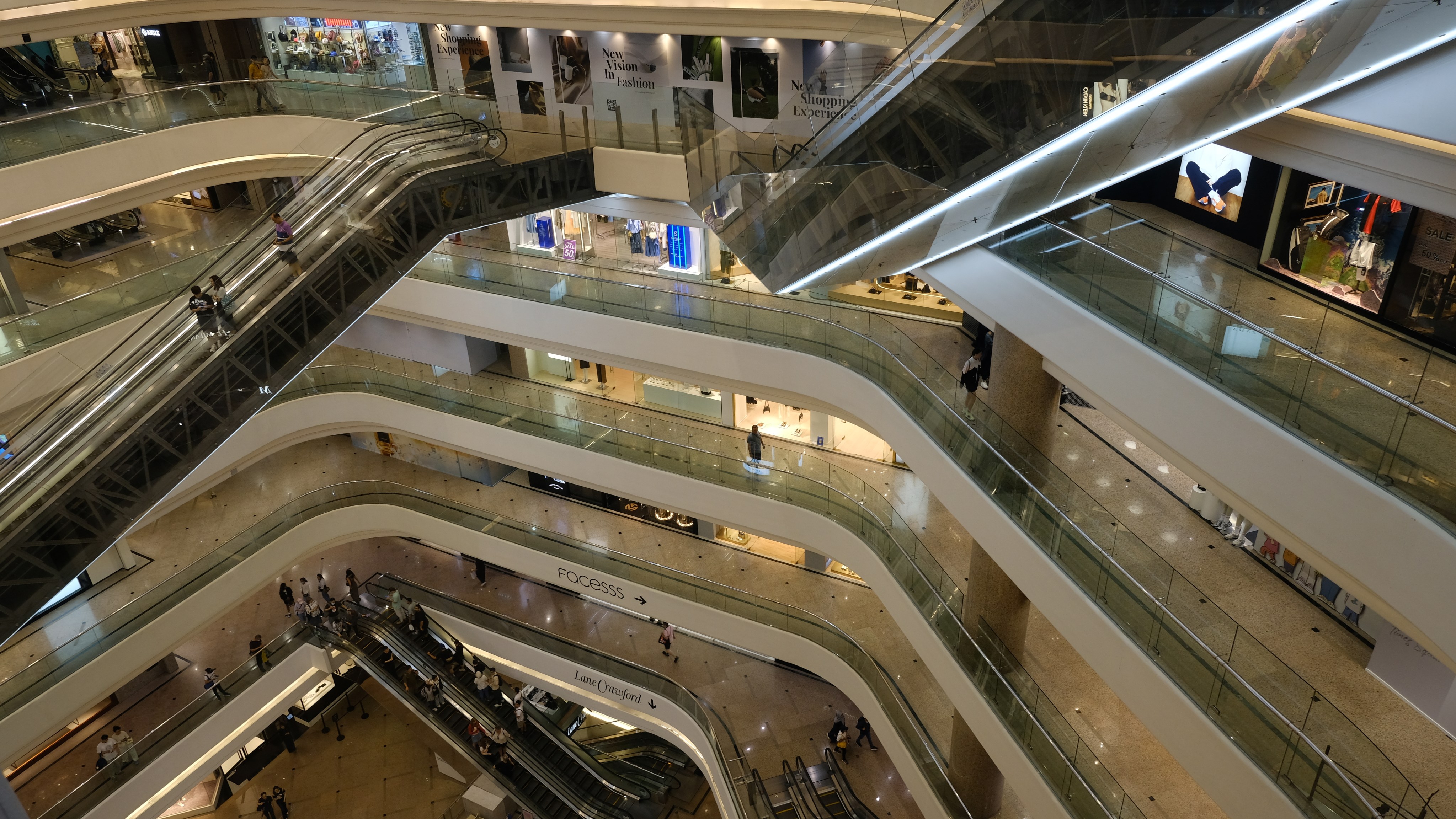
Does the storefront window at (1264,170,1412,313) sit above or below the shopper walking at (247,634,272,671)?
above

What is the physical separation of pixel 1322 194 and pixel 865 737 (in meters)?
10.4

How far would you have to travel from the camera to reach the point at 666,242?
16328 mm

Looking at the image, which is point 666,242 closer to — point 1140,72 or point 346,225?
point 346,225

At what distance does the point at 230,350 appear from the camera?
29.1 ft

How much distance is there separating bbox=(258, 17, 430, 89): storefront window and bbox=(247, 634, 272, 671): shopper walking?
10396mm

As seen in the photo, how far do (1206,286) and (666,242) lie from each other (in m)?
10.8

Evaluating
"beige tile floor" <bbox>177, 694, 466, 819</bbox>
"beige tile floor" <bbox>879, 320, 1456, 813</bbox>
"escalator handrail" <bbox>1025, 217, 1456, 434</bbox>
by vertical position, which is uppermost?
"escalator handrail" <bbox>1025, 217, 1456, 434</bbox>

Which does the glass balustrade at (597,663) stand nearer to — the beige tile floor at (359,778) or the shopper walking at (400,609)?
the shopper walking at (400,609)

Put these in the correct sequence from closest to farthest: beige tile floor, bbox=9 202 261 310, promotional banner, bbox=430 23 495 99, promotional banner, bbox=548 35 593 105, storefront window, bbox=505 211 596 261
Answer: beige tile floor, bbox=9 202 261 310 → promotional banner, bbox=548 35 593 105 → promotional banner, bbox=430 23 495 99 → storefront window, bbox=505 211 596 261

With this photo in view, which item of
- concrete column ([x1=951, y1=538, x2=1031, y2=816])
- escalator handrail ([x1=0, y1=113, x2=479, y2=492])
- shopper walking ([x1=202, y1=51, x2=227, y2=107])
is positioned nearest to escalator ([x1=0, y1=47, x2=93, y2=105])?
shopper walking ([x1=202, y1=51, x2=227, y2=107])

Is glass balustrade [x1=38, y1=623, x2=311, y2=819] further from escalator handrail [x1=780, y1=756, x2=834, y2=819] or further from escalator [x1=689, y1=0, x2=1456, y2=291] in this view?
escalator [x1=689, y1=0, x2=1456, y2=291]

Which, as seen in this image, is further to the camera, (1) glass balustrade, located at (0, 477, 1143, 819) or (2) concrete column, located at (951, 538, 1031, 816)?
(2) concrete column, located at (951, 538, 1031, 816)

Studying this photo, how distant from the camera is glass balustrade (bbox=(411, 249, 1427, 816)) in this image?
18.1ft

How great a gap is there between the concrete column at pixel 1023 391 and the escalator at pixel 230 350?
19.0ft
